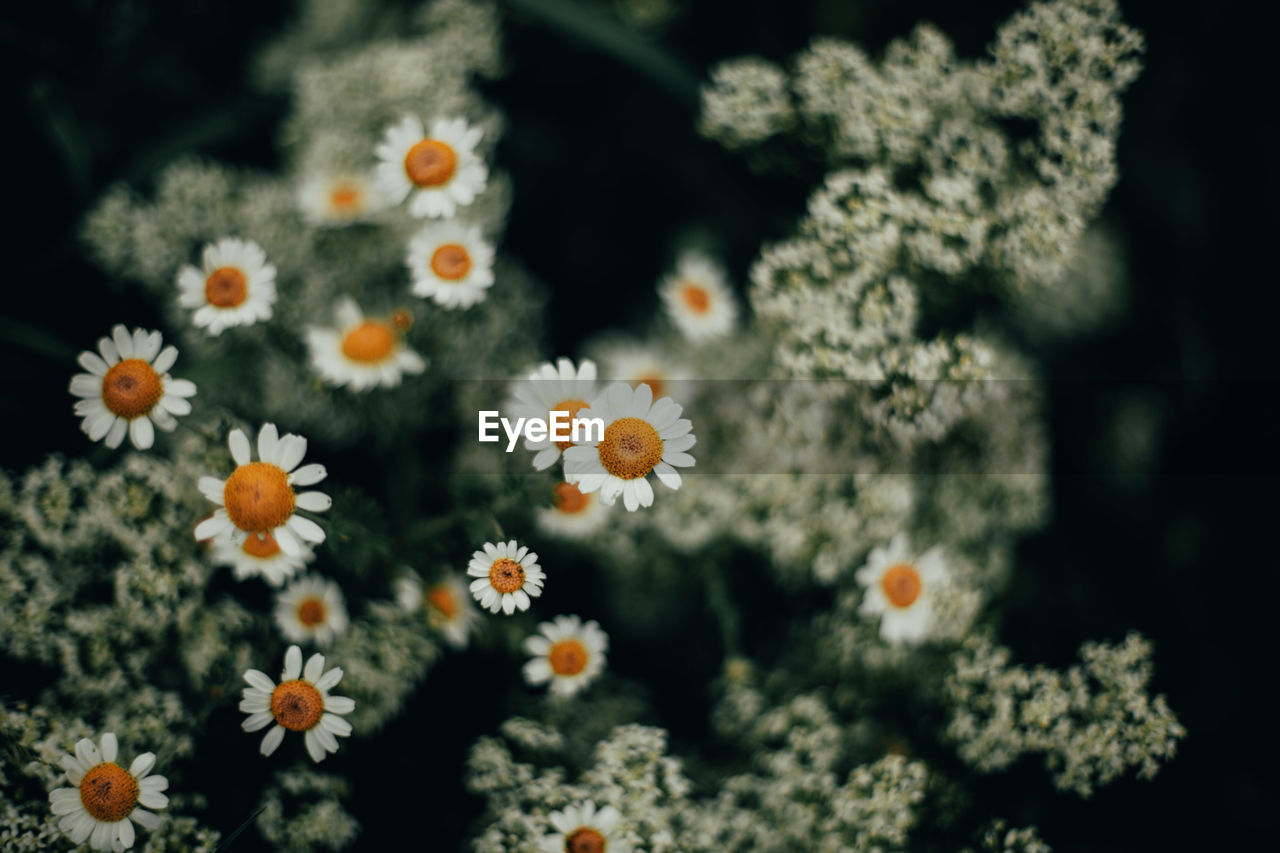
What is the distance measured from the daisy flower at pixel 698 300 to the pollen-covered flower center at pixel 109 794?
1860mm

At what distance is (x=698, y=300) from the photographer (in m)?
2.61

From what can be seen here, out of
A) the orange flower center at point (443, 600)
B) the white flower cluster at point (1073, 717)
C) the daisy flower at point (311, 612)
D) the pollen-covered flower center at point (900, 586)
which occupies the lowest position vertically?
the white flower cluster at point (1073, 717)

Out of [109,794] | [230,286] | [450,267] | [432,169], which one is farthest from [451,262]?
[109,794]

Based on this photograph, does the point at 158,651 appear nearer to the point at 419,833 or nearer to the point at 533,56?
the point at 419,833

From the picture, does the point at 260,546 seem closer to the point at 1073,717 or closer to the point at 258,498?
the point at 258,498

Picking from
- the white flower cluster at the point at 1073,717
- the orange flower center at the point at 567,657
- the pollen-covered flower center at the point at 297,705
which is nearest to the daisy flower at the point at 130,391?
the pollen-covered flower center at the point at 297,705

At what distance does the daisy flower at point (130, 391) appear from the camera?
170cm

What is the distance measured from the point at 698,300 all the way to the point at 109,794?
204cm

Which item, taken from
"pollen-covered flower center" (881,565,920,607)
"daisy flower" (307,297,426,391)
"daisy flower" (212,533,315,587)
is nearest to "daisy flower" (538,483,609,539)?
"daisy flower" (307,297,426,391)

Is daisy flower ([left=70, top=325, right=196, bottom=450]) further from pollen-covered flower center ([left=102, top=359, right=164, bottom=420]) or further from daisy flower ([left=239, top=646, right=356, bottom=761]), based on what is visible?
daisy flower ([left=239, top=646, right=356, bottom=761])

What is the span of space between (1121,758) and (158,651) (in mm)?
2327

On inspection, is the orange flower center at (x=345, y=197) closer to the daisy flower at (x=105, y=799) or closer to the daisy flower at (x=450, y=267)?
the daisy flower at (x=450, y=267)

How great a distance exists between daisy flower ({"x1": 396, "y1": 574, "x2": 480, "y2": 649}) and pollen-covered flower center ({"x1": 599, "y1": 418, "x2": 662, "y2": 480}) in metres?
0.66

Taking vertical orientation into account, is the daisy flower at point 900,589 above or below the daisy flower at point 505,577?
above
